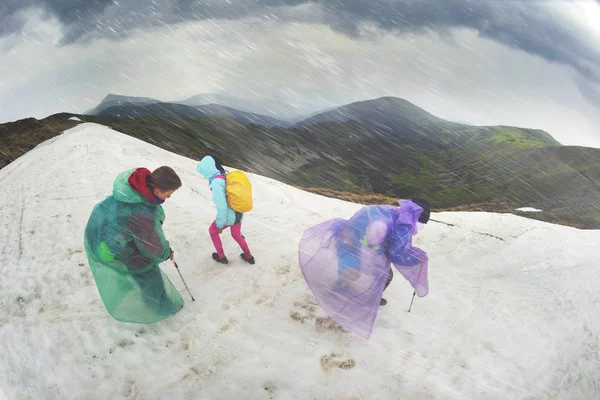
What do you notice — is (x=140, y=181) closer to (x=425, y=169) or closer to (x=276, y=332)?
(x=276, y=332)

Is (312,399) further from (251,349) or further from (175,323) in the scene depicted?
(175,323)

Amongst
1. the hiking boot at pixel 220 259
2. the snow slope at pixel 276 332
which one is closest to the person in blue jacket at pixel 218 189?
the hiking boot at pixel 220 259

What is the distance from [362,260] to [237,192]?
9.65ft

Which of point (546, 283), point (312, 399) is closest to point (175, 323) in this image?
point (312, 399)

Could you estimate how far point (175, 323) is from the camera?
19.6 ft

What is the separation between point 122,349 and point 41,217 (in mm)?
6986

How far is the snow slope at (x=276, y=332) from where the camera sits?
5.02 meters

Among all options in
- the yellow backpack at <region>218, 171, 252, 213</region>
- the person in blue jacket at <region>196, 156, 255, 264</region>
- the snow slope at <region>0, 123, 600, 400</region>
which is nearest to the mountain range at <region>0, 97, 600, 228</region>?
the snow slope at <region>0, 123, 600, 400</region>

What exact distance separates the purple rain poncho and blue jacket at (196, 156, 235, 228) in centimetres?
191

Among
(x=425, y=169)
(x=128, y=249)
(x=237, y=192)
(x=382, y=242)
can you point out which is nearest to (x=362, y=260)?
(x=382, y=242)

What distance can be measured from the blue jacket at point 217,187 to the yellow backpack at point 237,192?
0.35ft

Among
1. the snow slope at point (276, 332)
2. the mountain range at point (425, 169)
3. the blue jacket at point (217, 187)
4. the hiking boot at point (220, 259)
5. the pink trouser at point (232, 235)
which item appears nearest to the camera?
the snow slope at point (276, 332)

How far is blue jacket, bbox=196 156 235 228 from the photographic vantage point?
267 inches

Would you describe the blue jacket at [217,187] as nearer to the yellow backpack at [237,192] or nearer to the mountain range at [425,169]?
the yellow backpack at [237,192]
